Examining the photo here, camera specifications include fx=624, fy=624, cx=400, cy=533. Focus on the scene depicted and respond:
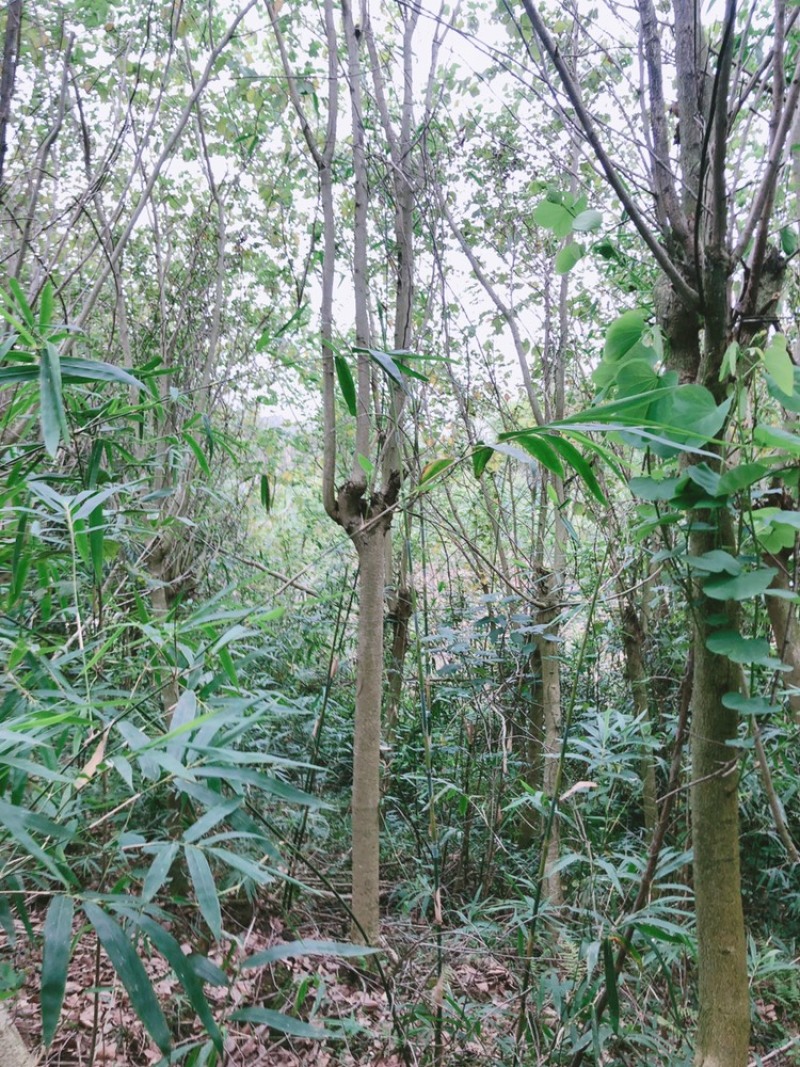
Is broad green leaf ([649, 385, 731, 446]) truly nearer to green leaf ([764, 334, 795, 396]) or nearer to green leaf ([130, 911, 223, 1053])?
green leaf ([764, 334, 795, 396])

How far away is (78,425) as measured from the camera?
117cm

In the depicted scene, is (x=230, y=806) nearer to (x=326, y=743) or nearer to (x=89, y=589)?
(x=89, y=589)

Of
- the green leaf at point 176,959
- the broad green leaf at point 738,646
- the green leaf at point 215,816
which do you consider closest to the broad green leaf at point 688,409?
the broad green leaf at point 738,646

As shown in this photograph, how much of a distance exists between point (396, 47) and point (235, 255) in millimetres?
1218

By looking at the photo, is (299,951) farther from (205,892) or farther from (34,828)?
(34,828)

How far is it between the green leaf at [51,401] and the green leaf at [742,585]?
0.82 m

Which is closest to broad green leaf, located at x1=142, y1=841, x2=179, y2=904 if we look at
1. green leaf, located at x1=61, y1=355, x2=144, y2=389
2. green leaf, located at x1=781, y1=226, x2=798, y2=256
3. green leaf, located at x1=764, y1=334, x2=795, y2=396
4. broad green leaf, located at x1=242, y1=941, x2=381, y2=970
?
broad green leaf, located at x1=242, y1=941, x2=381, y2=970

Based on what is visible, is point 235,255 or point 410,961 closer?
point 410,961

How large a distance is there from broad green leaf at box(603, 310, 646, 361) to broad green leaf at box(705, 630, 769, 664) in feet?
1.41

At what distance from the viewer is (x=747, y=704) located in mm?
838

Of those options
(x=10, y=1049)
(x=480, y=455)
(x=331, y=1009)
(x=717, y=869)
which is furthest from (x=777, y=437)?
(x=331, y=1009)

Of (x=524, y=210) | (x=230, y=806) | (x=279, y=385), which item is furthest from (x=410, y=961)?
(x=279, y=385)

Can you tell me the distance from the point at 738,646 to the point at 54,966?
827mm

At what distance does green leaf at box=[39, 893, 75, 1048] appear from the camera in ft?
1.76
